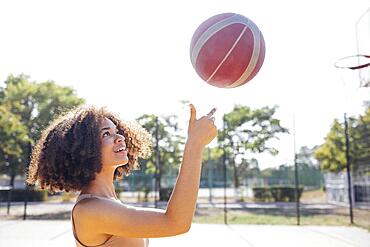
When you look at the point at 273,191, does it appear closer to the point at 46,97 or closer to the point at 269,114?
the point at 269,114

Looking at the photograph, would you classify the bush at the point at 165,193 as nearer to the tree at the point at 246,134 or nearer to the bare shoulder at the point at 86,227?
the tree at the point at 246,134

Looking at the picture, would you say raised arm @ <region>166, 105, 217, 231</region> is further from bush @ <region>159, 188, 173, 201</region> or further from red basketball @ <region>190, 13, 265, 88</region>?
bush @ <region>159, 188, 173, 201</region>

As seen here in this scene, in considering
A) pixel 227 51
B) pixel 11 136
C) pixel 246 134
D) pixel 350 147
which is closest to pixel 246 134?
pixel 246 134

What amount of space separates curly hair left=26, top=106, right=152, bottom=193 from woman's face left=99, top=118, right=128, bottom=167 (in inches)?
0.9

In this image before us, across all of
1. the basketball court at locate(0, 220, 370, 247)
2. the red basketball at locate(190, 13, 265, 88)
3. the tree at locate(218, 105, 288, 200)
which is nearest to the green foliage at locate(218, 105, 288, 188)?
the tree at locate(218, 105, 288, 200)

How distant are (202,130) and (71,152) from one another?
559 mm

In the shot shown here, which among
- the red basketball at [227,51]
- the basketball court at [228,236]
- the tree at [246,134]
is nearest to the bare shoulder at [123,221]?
the red basketball at [227,51]

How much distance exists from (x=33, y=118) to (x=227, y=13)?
64.9 feet

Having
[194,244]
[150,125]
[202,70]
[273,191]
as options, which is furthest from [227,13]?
[273,191]

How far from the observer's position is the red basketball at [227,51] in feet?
7.32

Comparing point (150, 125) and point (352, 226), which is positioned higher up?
point (150, 125)

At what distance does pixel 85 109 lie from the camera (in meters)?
1.78

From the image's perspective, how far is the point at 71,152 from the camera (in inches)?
65.2

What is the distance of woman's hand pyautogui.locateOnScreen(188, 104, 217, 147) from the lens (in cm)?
146
